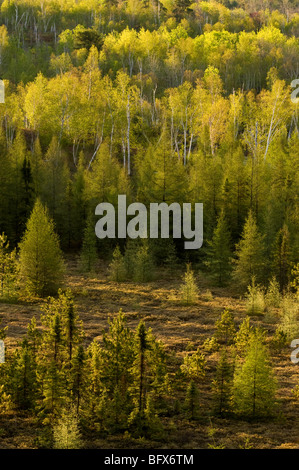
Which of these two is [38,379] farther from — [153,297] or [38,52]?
[38,52]

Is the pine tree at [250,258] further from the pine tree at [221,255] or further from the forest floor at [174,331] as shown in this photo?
the pine tree at [221,255]

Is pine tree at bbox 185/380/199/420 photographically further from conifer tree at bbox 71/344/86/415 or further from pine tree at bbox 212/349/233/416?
conifer tree at bbox 71/344/86/415

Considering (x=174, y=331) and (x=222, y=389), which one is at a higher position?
(x=174, y=331)

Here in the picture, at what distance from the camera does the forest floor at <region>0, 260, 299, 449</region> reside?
12016 millimetres

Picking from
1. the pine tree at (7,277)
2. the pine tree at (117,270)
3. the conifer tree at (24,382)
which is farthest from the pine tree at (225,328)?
the pine tree at (117,270)

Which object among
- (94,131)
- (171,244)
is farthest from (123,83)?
(171,244)

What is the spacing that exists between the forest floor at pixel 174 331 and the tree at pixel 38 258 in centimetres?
147

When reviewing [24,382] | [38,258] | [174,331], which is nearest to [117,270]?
[38,258]

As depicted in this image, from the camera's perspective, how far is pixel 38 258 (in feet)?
84.8

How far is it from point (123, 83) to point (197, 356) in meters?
42.7

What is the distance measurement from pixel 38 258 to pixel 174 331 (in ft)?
28.2

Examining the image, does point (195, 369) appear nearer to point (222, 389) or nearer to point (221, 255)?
point (222, 389)

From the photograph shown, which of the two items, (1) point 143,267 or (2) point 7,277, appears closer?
(2) point 7,277

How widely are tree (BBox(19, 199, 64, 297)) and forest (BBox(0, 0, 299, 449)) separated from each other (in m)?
0.07
